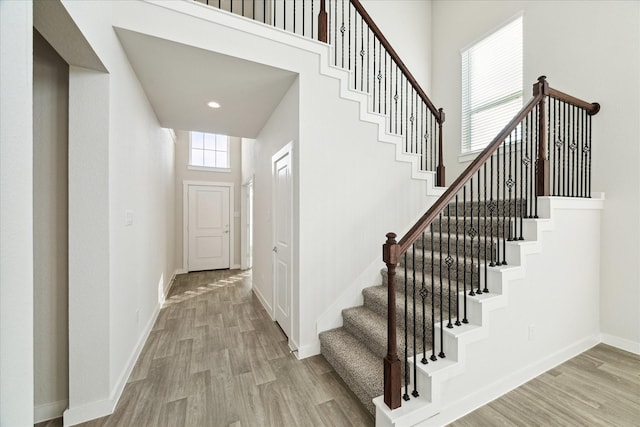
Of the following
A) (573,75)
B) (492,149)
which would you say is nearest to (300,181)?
(492,149)

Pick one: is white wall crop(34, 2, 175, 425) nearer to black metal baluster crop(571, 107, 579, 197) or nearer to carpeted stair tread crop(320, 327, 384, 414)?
carpeted stair tread crop(320, 327, 384, 414)

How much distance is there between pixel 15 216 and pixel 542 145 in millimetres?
3258

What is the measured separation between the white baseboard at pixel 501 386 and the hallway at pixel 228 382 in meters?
0.48

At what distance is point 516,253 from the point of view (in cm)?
201

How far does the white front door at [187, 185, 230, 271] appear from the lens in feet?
19.8

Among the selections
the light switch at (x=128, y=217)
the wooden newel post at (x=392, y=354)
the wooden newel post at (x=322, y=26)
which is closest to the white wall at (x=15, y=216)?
the light switch at (x=128, y=217)

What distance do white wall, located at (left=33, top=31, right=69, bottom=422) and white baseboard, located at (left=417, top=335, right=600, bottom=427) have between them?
2.45m

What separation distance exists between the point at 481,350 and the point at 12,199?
99.1 inches

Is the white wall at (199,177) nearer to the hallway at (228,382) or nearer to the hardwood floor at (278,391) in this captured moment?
the hallway at (228,382)

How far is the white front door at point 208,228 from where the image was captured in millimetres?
6037

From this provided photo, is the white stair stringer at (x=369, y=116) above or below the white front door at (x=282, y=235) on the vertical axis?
above

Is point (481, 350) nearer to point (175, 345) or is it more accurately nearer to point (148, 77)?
point (175, 345)

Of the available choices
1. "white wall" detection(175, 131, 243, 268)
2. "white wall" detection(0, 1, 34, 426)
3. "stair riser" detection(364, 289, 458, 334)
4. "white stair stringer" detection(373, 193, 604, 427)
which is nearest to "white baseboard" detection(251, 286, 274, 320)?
"stair riser" detection(364, 289, 458, 334)

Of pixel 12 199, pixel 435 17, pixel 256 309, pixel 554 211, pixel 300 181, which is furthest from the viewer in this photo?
pixel 435 17
